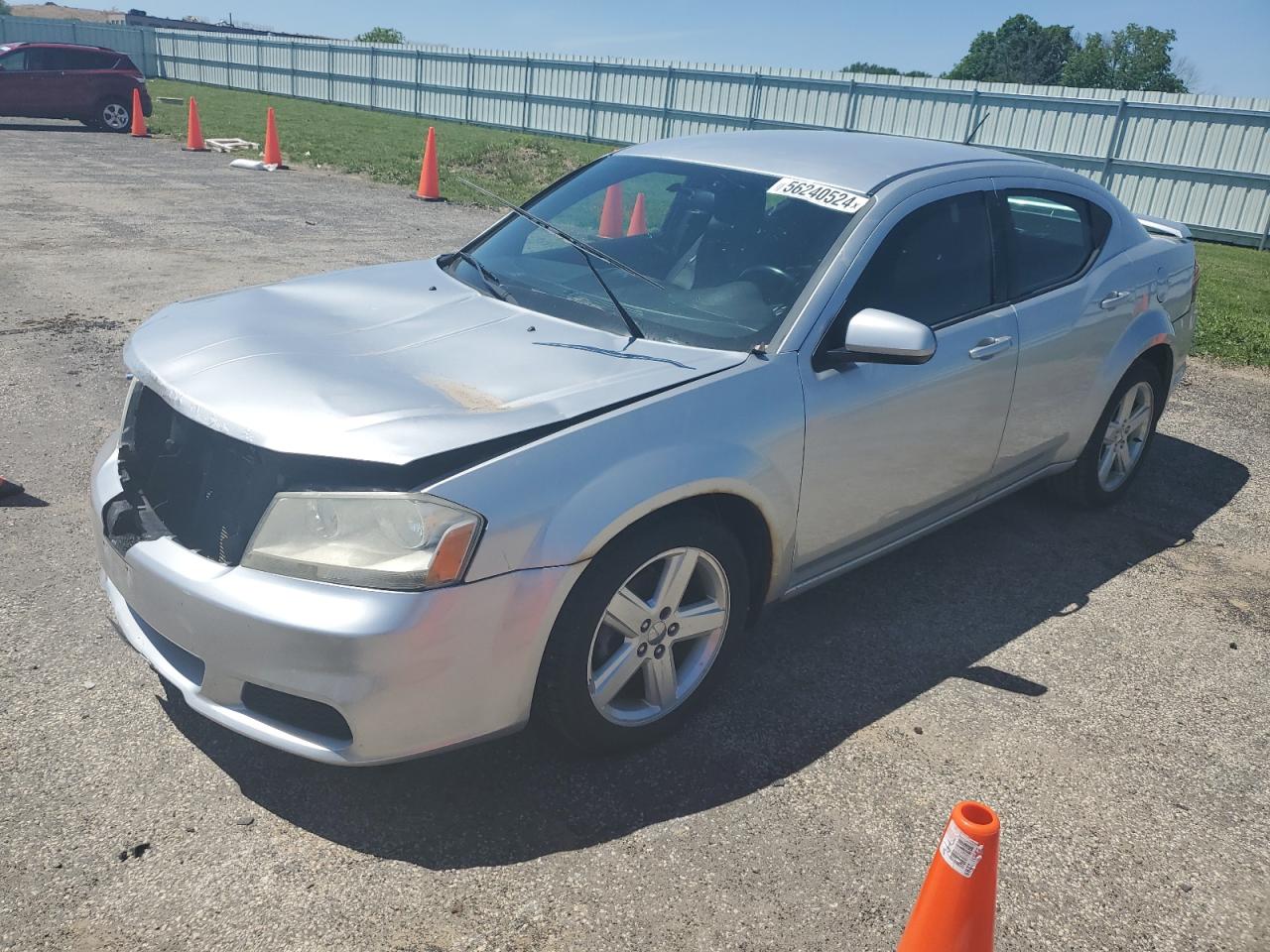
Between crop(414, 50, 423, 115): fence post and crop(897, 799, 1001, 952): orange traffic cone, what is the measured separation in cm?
3528

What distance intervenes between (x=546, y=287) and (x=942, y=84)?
72.5 ft

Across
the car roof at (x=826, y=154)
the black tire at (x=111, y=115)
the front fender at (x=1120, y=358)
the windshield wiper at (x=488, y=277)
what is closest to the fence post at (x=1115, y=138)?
the front fender at (x=1120, y=358)

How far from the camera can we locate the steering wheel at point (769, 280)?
355cm

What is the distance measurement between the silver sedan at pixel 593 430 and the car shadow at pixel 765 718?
0.64ft

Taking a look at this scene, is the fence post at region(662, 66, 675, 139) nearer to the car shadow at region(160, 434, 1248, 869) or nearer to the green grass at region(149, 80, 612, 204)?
the green grass at region(149, 80, 612, 204)

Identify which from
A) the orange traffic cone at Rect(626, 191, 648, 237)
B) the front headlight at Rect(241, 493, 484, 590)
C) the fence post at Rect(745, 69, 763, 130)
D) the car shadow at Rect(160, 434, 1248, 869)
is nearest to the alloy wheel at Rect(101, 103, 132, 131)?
the fence post at Rect(745, 69, 763, 130)

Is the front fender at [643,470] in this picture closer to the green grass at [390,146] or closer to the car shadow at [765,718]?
the car shadow at [765,718]

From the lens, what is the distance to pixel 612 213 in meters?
4.28

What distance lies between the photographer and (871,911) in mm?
2668

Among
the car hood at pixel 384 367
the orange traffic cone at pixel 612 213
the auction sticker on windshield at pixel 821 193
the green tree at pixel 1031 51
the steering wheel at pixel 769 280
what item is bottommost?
the car hood at pixel 384 367

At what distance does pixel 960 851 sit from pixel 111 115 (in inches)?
972

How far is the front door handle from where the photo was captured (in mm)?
3965

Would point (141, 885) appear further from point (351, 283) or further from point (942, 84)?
point (942, 84)

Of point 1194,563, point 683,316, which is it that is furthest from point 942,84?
point 683,316
